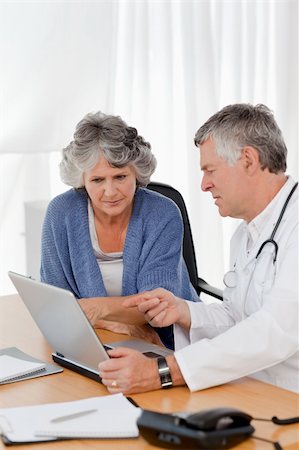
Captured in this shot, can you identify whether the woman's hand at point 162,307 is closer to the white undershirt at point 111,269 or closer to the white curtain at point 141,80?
the white undershirt at point 111,269

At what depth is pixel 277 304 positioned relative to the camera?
212 cm

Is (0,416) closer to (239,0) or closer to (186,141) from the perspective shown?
(186,141)

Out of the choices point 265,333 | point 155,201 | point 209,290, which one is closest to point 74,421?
point 265,333

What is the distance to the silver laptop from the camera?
210 centimetres

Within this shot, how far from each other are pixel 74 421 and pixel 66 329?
1.32 ft

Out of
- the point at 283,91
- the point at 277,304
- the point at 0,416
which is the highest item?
the point at 283,91

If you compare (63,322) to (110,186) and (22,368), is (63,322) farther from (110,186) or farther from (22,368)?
(110,186)

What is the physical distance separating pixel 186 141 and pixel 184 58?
15.5 inches

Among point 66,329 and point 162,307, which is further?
point 162,307

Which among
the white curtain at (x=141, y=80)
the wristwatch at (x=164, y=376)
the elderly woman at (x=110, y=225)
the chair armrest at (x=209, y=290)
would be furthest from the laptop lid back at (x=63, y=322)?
the white curtain at (x=141, y=80)

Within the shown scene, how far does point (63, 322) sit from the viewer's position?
221 cm

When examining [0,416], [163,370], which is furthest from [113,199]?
[0,416]

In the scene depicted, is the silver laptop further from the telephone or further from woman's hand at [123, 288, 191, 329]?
the telephone

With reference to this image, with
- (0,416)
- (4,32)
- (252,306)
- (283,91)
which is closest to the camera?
Answer: (0,416)
